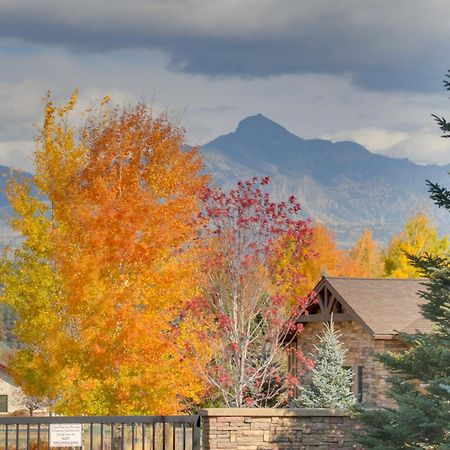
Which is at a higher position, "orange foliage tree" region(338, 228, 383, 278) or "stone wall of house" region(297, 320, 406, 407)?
"orange foliage tree" region(338, 228, 383, 278)

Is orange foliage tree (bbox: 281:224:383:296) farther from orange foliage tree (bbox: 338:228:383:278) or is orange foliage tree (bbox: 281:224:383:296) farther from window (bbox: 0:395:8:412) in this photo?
window (bbox: 0:395:8:412)

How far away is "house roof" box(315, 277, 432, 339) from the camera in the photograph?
31297mm

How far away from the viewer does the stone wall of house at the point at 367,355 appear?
3128 centimetres

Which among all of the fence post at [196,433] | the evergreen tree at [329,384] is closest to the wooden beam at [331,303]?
the evergreen tree at [329,384]

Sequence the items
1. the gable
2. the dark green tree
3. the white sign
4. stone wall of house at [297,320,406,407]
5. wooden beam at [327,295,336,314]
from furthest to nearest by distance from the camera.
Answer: wooden beam at [327,295,336,314] < the gable < stone wall of house at [297,320,406,407] < the dark green tree < the white sign

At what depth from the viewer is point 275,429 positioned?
54.7ft

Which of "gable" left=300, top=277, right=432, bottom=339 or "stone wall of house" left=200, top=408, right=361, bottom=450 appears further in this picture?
"gable" left=300, top=277, right=432, bottom=339

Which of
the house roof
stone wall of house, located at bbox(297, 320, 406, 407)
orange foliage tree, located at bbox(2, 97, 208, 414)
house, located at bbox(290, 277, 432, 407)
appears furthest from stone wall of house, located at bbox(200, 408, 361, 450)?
house, located at bbox(290, 277, 432, 407)

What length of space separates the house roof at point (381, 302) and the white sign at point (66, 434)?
16.8 meters

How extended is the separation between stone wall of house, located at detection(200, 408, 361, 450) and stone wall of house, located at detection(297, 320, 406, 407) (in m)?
13.0

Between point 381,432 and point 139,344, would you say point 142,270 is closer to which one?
point 139,344

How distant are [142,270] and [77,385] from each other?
3.02 m

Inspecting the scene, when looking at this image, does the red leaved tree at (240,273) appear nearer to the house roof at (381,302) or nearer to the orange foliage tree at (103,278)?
the orange foliage tree at (103,278)

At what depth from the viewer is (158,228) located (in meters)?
23.3
